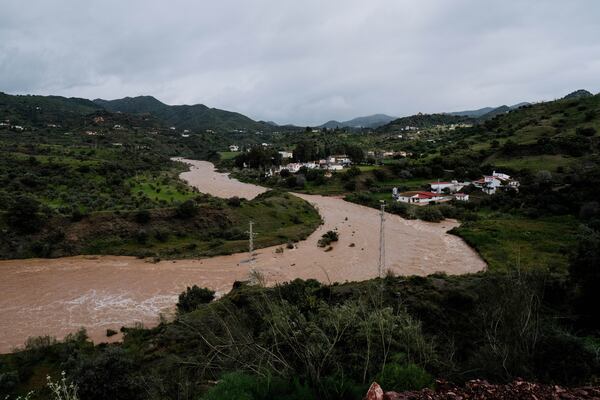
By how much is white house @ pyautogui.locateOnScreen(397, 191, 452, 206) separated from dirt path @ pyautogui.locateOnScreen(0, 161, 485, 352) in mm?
10932

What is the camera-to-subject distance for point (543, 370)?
6.60 m

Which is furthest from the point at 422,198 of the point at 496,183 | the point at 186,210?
the point at 186,210

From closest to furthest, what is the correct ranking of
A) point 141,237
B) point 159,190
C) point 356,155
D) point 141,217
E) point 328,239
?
point 141,237 → point 141,217 → point 328,239 → point 159,190 → point 356,155

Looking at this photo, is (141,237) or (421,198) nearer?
(141,237)

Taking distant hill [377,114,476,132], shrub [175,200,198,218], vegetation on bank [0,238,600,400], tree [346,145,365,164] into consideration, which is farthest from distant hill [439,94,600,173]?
distant hill [377,114,476,132]

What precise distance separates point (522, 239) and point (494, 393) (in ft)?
105

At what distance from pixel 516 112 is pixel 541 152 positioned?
43.7 metres

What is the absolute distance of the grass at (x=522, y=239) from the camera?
88.7 feet

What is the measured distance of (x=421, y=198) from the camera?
166 ft

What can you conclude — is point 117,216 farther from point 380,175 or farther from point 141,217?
point 380,175

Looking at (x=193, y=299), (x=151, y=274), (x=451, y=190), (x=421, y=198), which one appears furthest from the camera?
(x=451, y=190)

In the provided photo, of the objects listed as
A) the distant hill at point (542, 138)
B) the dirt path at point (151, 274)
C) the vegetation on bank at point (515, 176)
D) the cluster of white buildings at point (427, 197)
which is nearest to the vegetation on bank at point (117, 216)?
the dirt path at point (151, 274)

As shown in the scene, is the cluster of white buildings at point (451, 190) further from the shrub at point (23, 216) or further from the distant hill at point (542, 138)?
the shrub at point (23, 216)

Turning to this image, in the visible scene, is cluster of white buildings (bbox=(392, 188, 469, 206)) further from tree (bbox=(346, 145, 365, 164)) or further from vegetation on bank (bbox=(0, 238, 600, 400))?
vegetation on bank (bbox=(0, 238, 600, 400))
